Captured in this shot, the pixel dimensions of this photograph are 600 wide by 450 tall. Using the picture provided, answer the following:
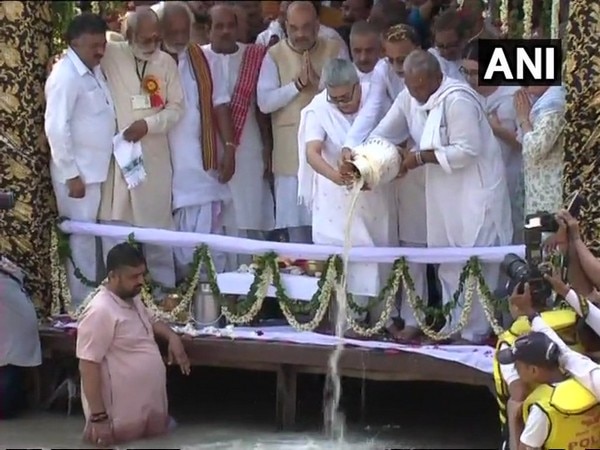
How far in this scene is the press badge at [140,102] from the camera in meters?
7.62

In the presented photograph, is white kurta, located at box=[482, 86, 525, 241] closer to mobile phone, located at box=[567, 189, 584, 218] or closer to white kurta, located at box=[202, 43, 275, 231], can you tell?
mobile phone, located at box=[567, 189, 584, 218]

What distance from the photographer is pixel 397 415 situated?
25.2 feet

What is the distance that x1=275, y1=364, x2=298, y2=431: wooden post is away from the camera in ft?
23.8

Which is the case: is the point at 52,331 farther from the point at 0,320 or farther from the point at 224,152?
the point at 224,152

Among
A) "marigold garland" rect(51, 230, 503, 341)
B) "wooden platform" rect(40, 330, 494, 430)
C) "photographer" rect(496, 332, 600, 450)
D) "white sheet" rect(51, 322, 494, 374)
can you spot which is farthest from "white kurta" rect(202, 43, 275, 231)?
"photographer" rect(496, 332, 600, 450)

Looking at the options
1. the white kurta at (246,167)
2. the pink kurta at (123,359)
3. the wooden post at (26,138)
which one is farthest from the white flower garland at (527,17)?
the wooden post at (26,138)

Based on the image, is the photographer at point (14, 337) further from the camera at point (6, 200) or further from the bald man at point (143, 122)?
the bald man at point (143, 122)

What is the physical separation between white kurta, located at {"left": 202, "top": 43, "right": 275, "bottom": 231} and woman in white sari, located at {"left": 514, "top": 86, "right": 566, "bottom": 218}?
169 centimetres

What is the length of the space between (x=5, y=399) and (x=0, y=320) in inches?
18.2

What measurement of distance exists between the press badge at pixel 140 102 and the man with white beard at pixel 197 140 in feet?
0.74

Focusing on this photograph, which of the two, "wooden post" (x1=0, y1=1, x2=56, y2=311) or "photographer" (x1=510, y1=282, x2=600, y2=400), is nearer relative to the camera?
"photographer" (x1=510, y1=282, x2=600, y2=400)

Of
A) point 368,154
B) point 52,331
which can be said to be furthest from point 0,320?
point 368,154

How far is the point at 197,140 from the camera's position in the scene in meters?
7.86

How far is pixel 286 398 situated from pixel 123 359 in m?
0.89
